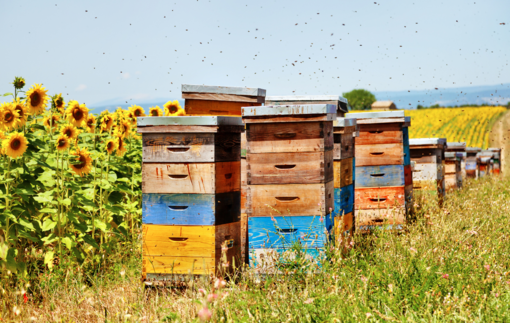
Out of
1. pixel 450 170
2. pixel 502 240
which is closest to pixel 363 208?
pixel 502 240

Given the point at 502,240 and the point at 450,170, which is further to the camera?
the point at 450,170

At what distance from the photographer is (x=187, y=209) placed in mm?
4566

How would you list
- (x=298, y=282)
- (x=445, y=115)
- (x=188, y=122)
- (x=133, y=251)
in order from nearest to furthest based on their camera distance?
(x=298, y=282) → (x=188, y=122) → (x=133, y=251) → (x=445, y=115)

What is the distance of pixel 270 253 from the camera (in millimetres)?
4305

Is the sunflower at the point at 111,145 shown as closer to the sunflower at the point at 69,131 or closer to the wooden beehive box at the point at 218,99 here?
the sunflower at the point at 69,131

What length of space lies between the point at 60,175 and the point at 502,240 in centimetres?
522

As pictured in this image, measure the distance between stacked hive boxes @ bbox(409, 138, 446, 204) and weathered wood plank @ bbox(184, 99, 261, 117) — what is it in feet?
13.1

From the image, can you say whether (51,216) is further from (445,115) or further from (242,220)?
(445,115)

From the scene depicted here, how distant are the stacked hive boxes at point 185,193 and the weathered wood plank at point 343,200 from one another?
4.17 ft

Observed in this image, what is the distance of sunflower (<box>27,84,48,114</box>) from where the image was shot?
5215mm

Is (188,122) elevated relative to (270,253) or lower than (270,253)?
elevated

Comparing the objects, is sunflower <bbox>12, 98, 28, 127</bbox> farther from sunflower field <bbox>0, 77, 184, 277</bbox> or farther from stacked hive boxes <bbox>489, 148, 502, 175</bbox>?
stacked hive boxes <bbox>489, 148, 502, 175</bbox>

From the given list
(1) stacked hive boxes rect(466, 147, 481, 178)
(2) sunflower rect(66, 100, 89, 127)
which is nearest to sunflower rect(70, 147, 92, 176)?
(2) sunflower rect(66, 100, 89, 127)

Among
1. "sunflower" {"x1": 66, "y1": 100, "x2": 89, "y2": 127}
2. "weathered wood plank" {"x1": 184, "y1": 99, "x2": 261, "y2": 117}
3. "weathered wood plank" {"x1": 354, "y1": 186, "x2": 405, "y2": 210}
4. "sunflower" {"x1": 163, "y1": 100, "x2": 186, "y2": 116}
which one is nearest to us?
"sunflower" {"x1": 66, "y1": 100, "x2": 89, "y2": 127}
